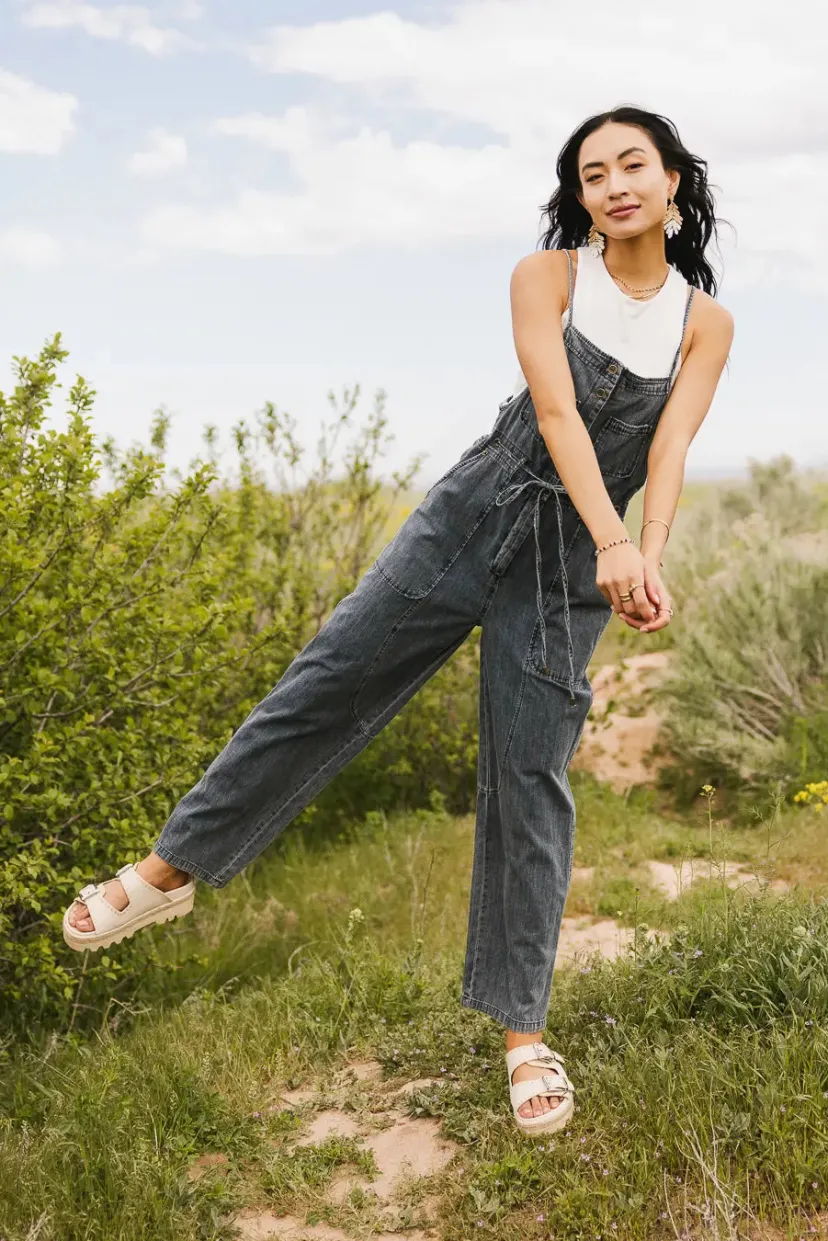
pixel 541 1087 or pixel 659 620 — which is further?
pixel 541 1087

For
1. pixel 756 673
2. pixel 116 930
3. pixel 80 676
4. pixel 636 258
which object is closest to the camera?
pixel 636 258

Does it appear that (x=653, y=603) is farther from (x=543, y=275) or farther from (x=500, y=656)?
(x=543, y=275)

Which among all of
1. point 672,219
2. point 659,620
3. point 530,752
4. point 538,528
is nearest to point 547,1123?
point 530,752

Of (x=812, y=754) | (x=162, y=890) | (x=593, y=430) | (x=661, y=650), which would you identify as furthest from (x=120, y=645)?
(x=661, y=650)

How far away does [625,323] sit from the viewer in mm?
2693

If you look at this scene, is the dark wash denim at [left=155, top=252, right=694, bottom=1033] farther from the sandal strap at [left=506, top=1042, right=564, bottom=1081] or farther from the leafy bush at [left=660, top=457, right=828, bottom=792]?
the leafy bush at [left=660, top=457, right=828, bottom=792]

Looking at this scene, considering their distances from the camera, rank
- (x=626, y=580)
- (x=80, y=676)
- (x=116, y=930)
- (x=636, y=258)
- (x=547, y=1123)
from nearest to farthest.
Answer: (x=626, y=580) < (x=547, y=1123) < (x=636, y=258) < (x=116, y=930) < (x=80, y=676)

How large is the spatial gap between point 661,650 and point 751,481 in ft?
13.7

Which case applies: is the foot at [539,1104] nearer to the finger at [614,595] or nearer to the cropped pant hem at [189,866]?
the cropped pant hem at [189,866]

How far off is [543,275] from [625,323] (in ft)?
0.68

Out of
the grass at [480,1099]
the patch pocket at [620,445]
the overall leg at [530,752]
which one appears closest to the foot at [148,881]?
the grass at [480,1099]

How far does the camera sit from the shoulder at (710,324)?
2758mm

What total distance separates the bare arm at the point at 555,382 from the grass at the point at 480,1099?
0.80 metres

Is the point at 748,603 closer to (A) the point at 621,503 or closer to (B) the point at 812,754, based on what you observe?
(B) the point at 812,754
